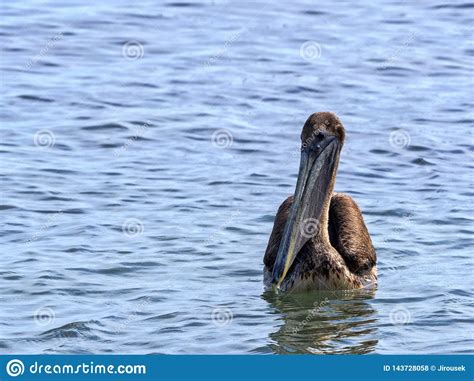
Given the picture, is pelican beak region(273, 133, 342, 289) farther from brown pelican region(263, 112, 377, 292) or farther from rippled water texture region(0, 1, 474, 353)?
rippled water texture region(0, 1, 474, 353)

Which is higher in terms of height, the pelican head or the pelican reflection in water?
the pelican head

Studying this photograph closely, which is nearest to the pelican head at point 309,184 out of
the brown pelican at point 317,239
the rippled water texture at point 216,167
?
the brown pelican at point 317,239

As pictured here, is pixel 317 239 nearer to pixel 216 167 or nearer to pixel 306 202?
pixel 306 202

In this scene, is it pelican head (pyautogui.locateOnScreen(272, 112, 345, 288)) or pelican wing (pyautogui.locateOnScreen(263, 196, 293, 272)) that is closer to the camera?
pelican head (pyautogui.locateOnScreen(272, 112, 345, 288))

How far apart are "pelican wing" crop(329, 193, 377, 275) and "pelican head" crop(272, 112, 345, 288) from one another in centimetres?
38

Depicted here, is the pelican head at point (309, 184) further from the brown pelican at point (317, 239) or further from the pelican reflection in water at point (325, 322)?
the pelican reflection in water at point (325, 322)

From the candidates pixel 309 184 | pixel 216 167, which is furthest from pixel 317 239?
pixel 216 167

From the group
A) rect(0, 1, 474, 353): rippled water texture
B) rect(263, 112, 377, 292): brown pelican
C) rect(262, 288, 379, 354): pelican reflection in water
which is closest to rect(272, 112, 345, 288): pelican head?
rect(263, 112, 377, 292): brown pelican

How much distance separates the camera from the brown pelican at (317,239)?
10531mm

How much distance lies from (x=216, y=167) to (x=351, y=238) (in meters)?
3.33

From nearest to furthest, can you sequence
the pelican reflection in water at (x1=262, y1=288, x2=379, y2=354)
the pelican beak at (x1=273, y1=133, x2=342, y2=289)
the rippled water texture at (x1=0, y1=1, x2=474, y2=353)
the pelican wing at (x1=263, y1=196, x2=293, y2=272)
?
the pelican reflection in water at (x1=262, y1=288, x2=379, y2=354)
the rippled water texture at (x1=0, y1=1, x2=474, y2=353)
the pelican beak at (x1=273, y1=133, x2=342, y2=289)
the pelican wing at (x1=263, y1=196, x2=293, y2=272)

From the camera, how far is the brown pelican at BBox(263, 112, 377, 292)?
34.6 ft

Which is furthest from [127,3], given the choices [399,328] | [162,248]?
[399,328]

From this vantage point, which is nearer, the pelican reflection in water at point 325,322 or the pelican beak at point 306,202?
the pelican reflection in water at point 325,322
